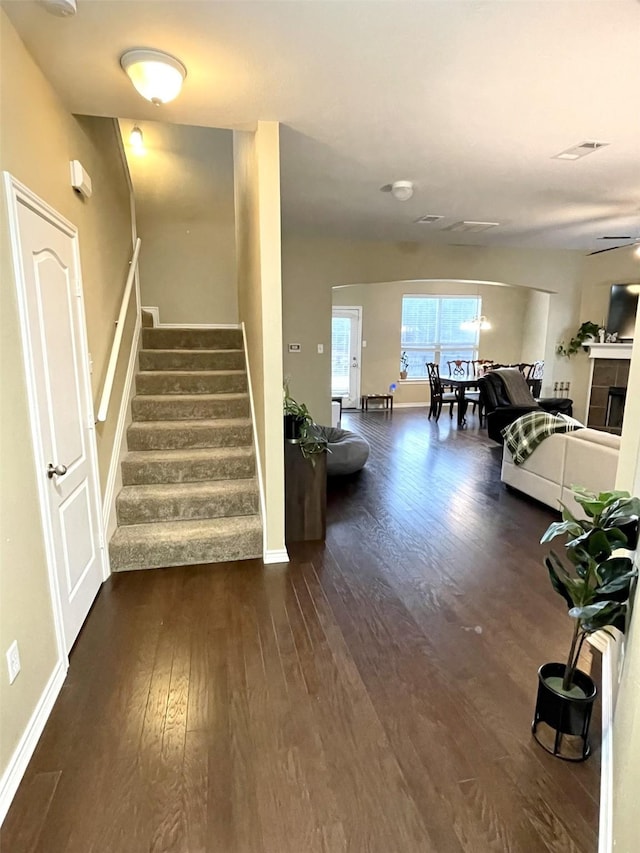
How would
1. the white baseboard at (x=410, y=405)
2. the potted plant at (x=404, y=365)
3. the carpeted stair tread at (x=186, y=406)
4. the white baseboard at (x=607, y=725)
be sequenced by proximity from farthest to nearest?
1. the potted plant at (x=404, y=365)
2. the white baseboard at (x=410, y=405)
3. the carpeted stair tread at (x=186, y=406)
4. the white baseboard at (x=607, y=725)

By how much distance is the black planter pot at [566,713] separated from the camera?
1.65 metres

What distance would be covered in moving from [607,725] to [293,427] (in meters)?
2.34

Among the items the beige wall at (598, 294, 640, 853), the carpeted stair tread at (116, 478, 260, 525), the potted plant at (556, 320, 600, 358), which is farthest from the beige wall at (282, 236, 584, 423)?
the beige wall at (598, 294, 640, 853)

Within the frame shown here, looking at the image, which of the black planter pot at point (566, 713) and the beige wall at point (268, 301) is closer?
the black planter pot at point (566, 713)

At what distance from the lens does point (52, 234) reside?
211 centimetres

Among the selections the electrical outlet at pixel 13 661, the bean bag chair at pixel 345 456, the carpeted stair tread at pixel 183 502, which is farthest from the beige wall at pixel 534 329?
the electrical outlet at pixel 13 661

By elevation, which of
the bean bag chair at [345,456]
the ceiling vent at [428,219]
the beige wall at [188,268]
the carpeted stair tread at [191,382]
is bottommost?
the bean bag chair at [345,456]

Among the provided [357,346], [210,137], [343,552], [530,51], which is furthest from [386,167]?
[357,346]

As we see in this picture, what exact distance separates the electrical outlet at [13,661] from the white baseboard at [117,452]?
1259 millimetres

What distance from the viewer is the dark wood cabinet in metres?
3.35

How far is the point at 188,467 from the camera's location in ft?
11.3

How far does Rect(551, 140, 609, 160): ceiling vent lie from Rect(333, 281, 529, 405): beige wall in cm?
633

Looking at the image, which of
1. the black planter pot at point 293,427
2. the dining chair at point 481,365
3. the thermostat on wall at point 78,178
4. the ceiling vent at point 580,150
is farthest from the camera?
the dining chair at point 481,365

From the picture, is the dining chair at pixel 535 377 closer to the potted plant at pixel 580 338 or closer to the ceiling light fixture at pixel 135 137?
the potted plant at pixel 580 338
